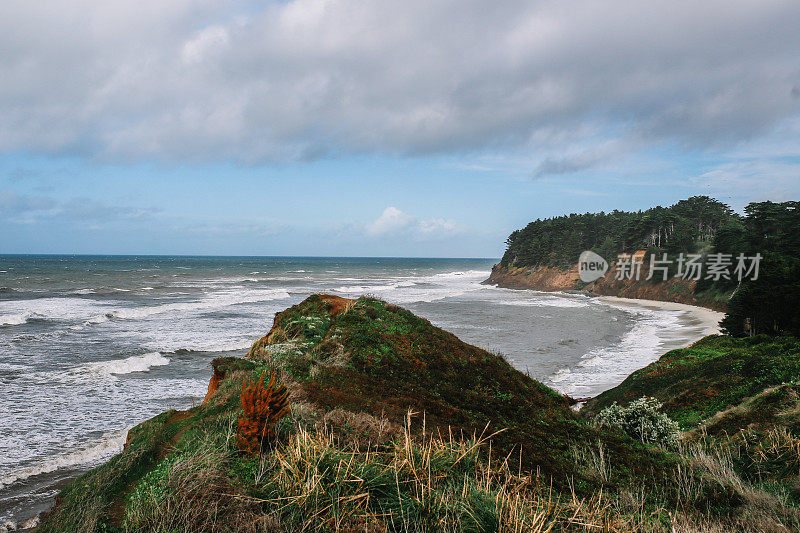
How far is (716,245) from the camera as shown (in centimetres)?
4459

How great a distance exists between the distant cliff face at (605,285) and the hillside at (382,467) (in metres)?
38.3

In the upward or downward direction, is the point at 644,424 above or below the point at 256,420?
below

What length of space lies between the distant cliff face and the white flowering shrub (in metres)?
35.1

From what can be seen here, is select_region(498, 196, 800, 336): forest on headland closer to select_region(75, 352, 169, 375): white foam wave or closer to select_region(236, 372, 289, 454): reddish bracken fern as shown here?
select_region(236, 372, 289, 454): reddish bracken fern

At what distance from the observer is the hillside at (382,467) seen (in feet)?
13.3

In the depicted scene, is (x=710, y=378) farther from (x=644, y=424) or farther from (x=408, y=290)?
(x=408, y=290)

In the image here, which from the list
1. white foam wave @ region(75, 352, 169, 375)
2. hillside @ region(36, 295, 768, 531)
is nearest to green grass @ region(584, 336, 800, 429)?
hillside @ region(36, 295, 768, 531)

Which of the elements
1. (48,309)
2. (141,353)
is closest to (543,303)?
(141,353)

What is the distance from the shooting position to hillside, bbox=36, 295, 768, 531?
13.3ft

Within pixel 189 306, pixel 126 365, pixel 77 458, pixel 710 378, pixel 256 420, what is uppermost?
pixel 256 420

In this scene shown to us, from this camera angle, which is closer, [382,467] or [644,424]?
[382,467]

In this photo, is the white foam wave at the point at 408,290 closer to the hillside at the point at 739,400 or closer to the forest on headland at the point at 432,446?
the hillside at the point at 739,400

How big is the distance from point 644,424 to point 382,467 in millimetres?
7346

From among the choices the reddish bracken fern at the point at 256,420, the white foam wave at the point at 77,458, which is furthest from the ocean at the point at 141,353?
the reddish bracken fern at the point at 256,420
